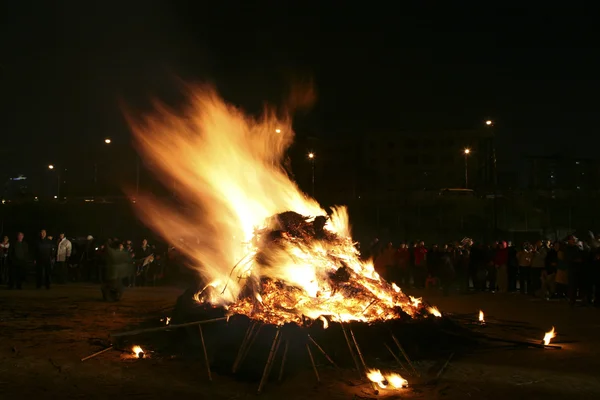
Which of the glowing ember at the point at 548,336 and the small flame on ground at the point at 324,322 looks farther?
the glowing ember at the point at 548,336

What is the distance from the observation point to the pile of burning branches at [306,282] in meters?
10.4

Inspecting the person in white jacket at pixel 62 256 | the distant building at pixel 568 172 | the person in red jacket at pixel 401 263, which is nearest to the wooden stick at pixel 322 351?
the person in red jacket at pixel 401 263

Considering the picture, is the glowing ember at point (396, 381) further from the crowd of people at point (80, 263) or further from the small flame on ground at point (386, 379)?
the crowd of people at point (80, 263)

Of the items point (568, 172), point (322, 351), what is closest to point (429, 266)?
point (322, 351)

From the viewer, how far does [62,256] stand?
20922 millimetres

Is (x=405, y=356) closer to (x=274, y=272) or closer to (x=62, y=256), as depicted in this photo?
(x=274, y=272)

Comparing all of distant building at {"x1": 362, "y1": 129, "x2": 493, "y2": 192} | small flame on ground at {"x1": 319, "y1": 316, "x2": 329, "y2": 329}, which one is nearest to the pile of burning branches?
small flame on ground at {"x1": 319, "y1": 316, "x2": 329, "y2": 329}

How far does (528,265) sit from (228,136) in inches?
424

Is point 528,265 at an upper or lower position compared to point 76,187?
lower

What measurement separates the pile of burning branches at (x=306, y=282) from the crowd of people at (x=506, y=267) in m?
6.57

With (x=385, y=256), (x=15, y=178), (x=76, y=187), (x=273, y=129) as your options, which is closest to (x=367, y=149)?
(x=76, y=187)

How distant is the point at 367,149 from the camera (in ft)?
265

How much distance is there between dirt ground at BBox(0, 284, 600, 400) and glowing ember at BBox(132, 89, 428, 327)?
69.7 inches

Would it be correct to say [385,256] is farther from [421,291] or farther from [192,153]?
[192,153]
